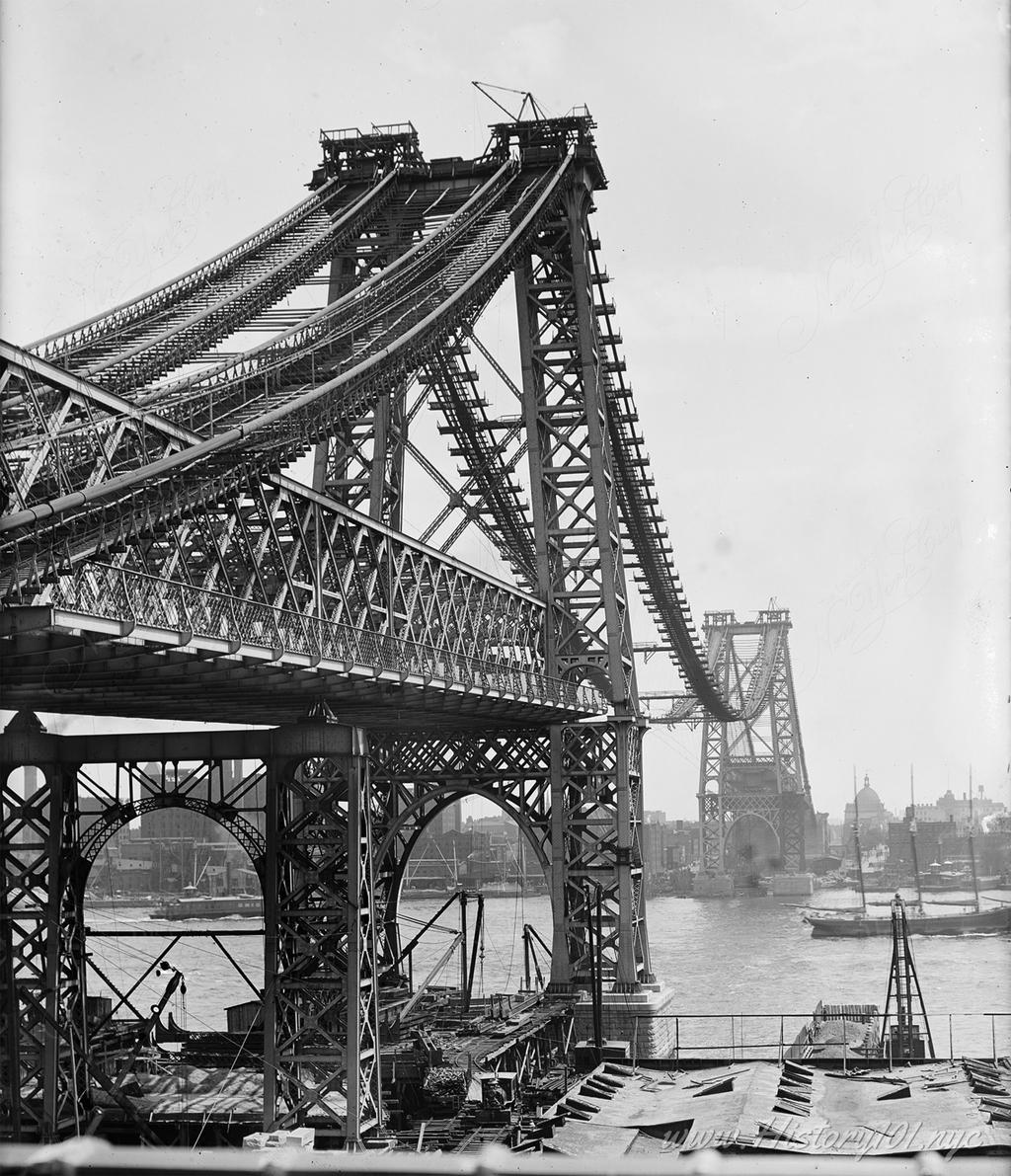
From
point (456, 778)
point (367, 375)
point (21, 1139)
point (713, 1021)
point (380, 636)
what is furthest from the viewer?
point (713, 1021)

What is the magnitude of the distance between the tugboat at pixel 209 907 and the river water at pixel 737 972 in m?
8.22

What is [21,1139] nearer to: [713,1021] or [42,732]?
[42,732]

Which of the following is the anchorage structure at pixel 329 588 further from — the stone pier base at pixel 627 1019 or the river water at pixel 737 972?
the river water at pixel 737 972

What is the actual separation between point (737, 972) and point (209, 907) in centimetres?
8532

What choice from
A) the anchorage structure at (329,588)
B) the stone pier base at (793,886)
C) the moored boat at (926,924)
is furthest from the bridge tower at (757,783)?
the anchorage structure at (329,588)

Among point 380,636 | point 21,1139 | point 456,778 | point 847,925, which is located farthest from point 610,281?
point 847,925

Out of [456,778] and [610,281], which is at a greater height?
[610,281]

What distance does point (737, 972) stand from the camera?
89.4 meters

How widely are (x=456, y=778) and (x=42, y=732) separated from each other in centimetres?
2327

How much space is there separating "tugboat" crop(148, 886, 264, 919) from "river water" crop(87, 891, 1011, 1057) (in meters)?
8.22

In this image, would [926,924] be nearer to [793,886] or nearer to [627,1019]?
[793,886]

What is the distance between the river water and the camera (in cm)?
6450

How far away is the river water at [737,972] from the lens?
6450 cm

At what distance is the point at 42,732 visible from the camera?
3052 centimetres
